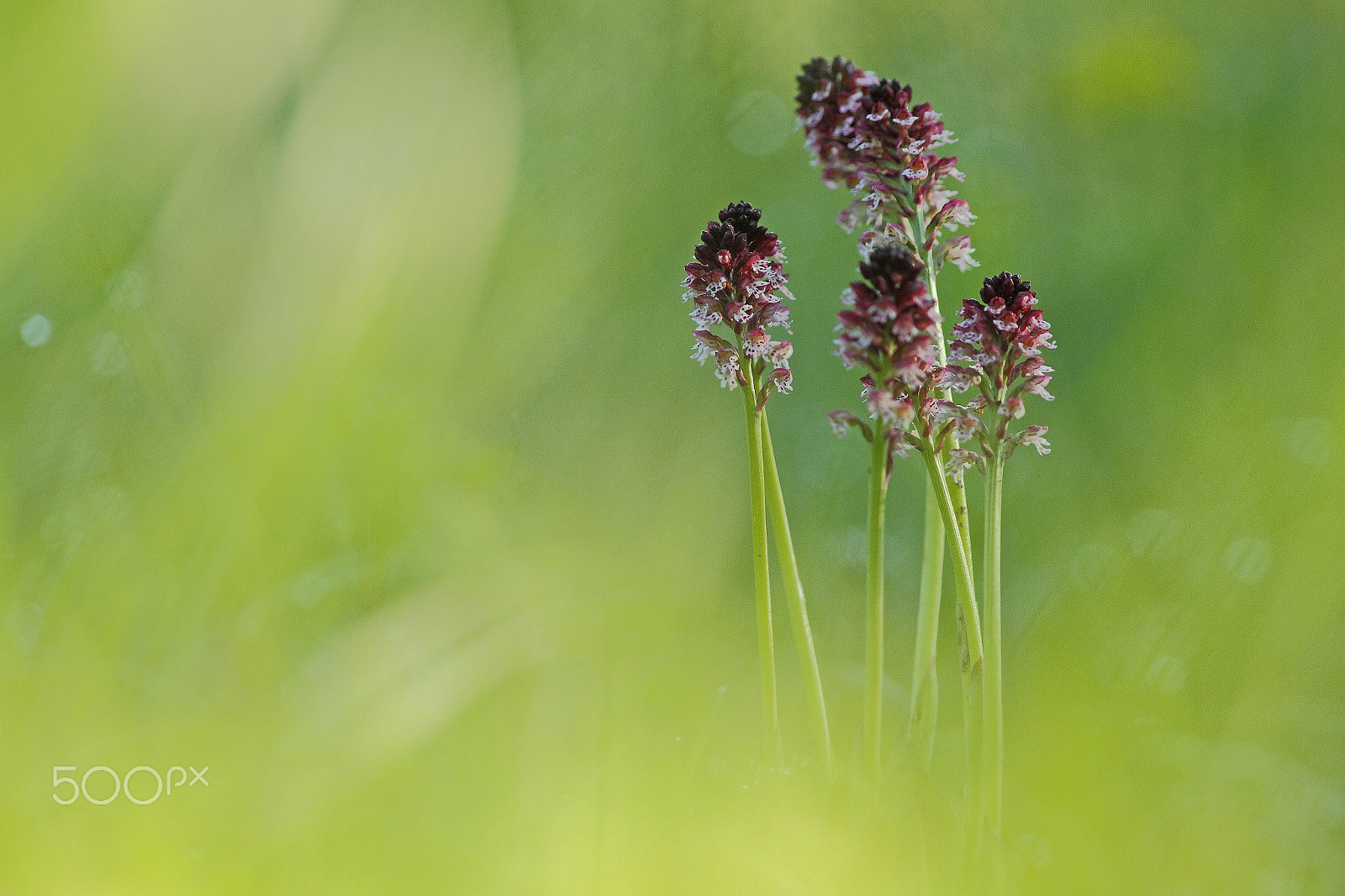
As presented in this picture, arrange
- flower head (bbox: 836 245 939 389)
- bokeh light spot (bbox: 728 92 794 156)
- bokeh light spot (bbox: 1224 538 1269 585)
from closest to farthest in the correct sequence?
flower head (bbox: 836 245 939 389)
bokeh light spot (bbox: 1224 538 1269 585)
bokeh light spot (bbox: 728 92 794 156)

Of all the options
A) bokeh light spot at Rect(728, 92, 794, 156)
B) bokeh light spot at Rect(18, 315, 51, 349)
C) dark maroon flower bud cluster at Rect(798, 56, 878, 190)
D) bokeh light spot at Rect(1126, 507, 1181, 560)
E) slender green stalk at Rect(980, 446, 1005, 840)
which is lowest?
slender green stalk at Rect(980, 446, 1005, 840)

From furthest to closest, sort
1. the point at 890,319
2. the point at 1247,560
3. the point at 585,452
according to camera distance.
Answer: the point at 585,452, the point at 1247,560, the point at 890,319

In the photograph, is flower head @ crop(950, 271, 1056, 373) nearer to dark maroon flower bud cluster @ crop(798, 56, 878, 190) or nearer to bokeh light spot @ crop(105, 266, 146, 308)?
dark maroon flower bud cluster @ crop(798, 56, 878, 190)

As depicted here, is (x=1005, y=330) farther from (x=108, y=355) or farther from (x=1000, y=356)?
(x=108, y=355)

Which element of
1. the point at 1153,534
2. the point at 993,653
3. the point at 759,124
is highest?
the point at 759,124

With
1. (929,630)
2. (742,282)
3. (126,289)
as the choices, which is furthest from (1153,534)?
(126,289)

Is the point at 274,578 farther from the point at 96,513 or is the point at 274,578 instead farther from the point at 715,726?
the point at 715,726

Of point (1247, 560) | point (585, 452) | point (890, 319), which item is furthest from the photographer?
point (585, 452)

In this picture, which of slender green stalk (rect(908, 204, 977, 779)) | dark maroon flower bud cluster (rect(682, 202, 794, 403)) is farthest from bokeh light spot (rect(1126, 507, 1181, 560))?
dark maroon flower bud cluster (rect(682, 202, 794, 403))
